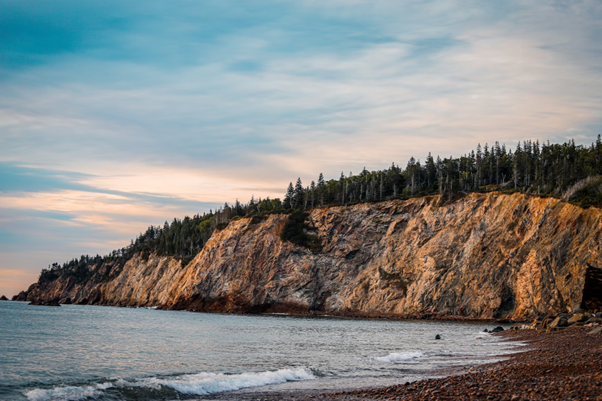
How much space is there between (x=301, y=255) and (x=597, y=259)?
60.8 meters

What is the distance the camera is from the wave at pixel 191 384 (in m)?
16.9

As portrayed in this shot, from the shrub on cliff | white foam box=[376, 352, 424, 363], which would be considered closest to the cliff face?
the shrub on cliff

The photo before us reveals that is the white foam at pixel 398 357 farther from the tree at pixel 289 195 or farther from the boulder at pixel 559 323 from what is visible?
the tree at pixel 289 195

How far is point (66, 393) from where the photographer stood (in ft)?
56.6

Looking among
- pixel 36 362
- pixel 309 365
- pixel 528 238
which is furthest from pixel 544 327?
pixel 36 362

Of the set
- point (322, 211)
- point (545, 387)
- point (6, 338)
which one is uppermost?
point (322, 211)

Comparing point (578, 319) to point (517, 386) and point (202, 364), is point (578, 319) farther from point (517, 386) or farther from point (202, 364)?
point (202, 364)

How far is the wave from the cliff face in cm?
5176

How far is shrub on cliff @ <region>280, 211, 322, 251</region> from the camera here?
107 meters

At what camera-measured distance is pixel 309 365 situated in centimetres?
2544

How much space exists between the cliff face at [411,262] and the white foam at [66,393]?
5946cm

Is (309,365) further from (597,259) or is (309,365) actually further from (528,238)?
(528,238)

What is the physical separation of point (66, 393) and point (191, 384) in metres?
4.66

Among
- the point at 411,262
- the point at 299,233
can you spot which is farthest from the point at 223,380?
the point at 299,233
